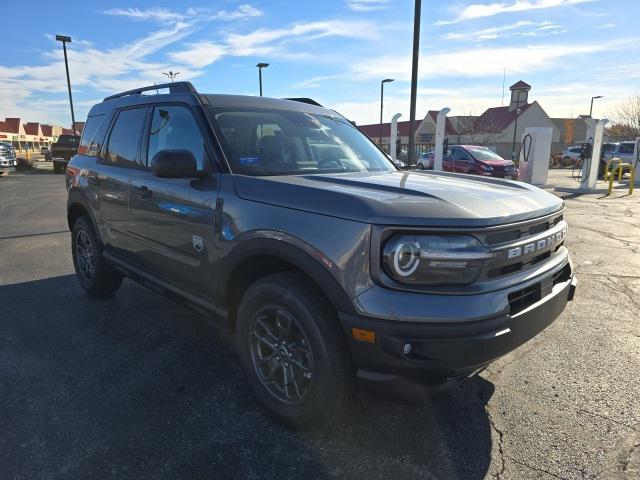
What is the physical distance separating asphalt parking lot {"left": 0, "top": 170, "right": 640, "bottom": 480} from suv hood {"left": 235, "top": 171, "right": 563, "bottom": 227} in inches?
48.1

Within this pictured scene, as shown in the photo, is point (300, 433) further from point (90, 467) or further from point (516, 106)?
point (516, 106)

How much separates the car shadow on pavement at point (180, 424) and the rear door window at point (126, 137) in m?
1.51

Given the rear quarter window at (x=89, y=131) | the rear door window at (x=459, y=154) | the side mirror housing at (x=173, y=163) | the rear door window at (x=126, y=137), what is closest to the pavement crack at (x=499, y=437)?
the side mirror housing at (x=173, y=163)

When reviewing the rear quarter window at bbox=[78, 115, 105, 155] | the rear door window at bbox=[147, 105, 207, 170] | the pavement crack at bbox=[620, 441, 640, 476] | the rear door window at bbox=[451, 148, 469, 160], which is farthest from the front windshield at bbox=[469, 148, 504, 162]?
the pavement crack at bbox=[620, 441, 640, 476]

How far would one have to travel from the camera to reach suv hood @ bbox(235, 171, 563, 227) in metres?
2.10

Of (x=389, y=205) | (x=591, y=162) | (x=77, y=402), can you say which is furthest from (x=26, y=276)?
(x=591, y=162)

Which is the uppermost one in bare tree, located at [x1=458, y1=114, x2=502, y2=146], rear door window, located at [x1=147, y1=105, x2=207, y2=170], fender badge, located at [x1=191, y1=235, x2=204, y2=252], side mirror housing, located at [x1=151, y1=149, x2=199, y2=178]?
bare tree, located at [x1=458, y1=114, x2=502, y2=146]

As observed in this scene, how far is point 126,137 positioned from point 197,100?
3.78ft

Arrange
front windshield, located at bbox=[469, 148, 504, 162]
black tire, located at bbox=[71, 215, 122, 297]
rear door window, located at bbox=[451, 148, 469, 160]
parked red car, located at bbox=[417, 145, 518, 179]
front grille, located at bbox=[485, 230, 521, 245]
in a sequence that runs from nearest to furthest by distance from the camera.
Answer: front grille, located at bbox=[485, 230, 521, 245], black tire, located at bbox=[71, 215, 122, 297], parked red car, located at bbox=[417, 145, 518, 179], front windshield, located at bbox=[469, 148, 504, 162], rear door window, located at bbox=[451, 148, 469, 160]

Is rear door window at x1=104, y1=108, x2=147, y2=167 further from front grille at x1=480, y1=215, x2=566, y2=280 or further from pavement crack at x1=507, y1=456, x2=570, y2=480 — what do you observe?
pavement crack at x1=507, y1=456, x2=570, y2=480

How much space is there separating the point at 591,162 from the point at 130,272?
686 inches

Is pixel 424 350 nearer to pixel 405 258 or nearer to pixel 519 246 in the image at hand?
pixel 405 258

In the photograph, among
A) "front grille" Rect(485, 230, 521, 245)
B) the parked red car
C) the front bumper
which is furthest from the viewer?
the parked red car

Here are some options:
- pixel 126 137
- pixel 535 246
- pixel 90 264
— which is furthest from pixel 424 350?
pixel 90 264
